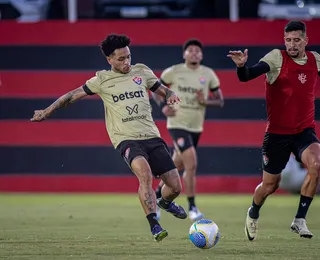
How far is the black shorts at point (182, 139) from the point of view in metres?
13.1

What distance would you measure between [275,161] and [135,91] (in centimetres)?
165

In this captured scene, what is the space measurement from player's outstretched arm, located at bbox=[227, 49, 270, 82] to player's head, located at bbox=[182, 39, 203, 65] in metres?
4.16

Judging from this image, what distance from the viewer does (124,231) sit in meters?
10.5

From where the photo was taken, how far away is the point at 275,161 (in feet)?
31.1

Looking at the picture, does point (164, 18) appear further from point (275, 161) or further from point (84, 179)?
point (275, 161)

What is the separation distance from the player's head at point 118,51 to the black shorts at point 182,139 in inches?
149

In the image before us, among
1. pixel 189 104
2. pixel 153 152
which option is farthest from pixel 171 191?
pixel 189 104

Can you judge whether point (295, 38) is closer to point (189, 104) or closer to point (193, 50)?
point (193, 50)

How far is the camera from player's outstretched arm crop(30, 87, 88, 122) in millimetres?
9250

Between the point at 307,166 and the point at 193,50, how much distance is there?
15.0ft

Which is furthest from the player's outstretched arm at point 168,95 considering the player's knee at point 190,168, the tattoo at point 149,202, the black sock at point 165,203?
the player's knee at point 190,168

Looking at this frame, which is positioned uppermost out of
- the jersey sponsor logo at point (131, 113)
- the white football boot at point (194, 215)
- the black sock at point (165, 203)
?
the jersey sponsor logo at point (131, 113)

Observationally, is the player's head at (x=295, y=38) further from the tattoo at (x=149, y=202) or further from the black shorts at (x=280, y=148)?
the tattoo at (x=149, y=202)

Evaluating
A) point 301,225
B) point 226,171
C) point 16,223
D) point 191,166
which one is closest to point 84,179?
point 226,171
